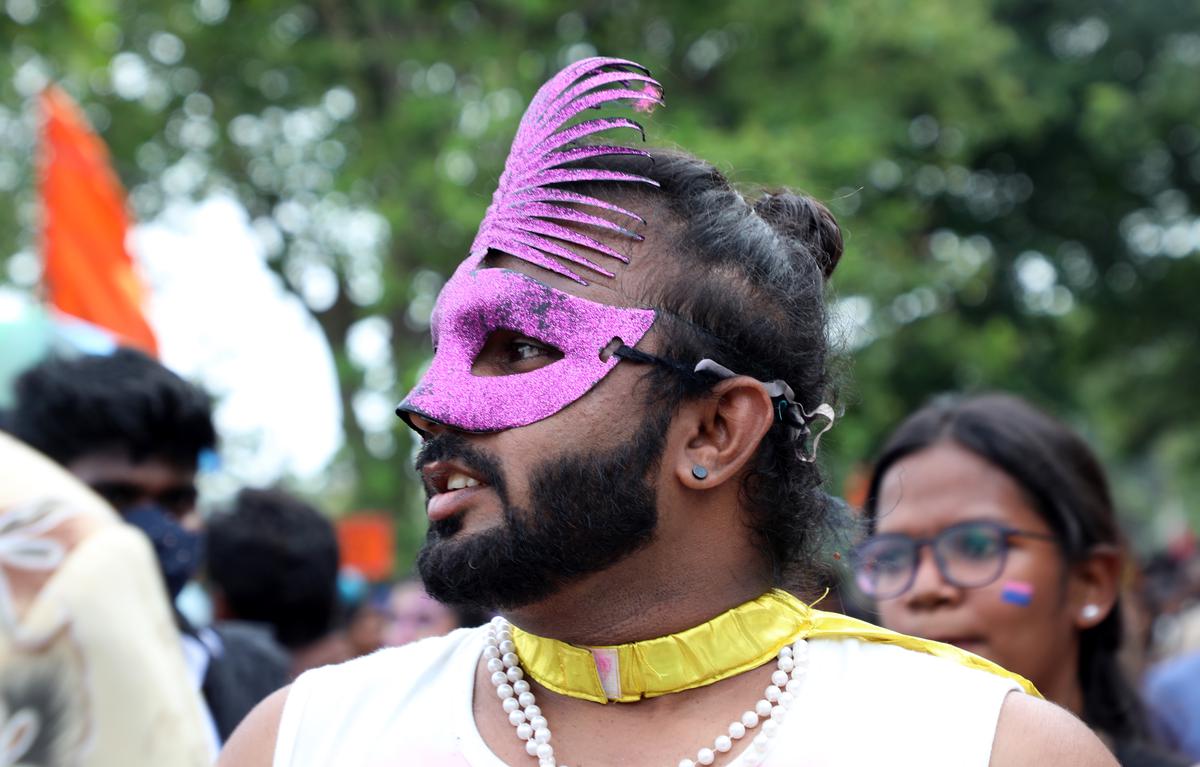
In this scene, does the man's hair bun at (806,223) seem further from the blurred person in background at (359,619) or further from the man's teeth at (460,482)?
the blurred person in background at (359,619)

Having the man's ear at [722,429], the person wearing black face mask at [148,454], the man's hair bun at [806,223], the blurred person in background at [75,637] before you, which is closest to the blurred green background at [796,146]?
the person wearing black face mask at [148,454]

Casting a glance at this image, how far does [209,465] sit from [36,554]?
2.66 meters

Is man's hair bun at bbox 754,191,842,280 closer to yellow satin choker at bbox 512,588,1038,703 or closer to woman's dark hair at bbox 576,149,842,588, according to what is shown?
woman's dark hair at bbox 576,149,842,588

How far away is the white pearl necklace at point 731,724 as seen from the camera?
209cm

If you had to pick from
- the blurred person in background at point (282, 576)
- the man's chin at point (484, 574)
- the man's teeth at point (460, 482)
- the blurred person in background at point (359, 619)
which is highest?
the man's teeth at point (460, 482)

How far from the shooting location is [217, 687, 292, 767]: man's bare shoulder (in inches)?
86.7

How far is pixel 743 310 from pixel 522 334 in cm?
37

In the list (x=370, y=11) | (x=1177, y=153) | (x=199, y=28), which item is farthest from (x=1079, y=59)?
(x=199, y=28)

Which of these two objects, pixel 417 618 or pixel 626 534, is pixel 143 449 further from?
pixel 417 618

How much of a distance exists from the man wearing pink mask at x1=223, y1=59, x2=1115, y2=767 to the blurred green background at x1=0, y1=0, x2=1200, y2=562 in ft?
29.9

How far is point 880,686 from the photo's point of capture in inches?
83.9

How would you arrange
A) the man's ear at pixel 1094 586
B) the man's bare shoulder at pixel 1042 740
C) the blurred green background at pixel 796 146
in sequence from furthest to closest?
the blurred green background at pixel 796 146 → the man's ear at pixel 1094 586 → the man's bare shoulder at pixel 1042 740

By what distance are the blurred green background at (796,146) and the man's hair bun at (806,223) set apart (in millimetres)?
8823

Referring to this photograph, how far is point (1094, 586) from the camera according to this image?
341cm
